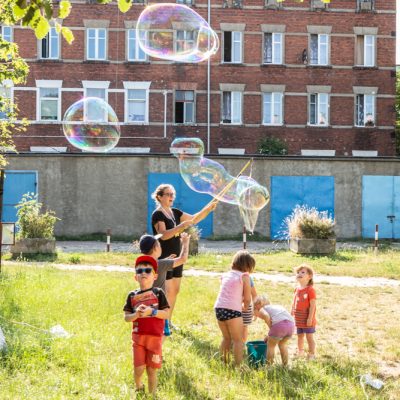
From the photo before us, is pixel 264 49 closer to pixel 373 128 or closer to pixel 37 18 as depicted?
pixel 373 128

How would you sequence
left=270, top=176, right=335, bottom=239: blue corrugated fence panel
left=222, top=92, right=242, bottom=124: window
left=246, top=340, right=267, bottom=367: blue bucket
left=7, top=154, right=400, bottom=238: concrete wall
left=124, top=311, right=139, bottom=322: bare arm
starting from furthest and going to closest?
left=222, top=92, right=242, bottom=124: window < left=270, top=176, right=335, bottom=239: blue corrugated fence panel < left=7, top=154, right=400, bottom=238: concrete wall < left=246, top=340, right=267, bottom=367: blue bucket < left=124, top=311, right=139, bottom=322: bare arm

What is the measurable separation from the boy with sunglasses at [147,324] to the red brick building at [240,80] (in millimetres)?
25774

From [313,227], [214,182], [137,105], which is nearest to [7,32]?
[137,105]

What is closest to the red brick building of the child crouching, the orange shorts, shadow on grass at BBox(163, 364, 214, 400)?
the child crouching

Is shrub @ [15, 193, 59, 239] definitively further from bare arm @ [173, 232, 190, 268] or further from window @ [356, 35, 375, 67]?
window @ [356, 35, 375, 67]

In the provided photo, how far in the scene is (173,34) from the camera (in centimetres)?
948

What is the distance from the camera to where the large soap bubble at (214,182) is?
9.34 m

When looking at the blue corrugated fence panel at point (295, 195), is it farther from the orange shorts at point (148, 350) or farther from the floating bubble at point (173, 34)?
the orange shorts at point (148, 350)

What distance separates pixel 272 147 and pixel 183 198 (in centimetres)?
686

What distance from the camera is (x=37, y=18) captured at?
419 cm

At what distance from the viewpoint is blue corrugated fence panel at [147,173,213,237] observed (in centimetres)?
2475

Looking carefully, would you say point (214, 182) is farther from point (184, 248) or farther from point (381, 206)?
point (381, 206)

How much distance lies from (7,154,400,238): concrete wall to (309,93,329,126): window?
22.1 feet

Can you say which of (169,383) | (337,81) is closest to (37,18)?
(169,383)
